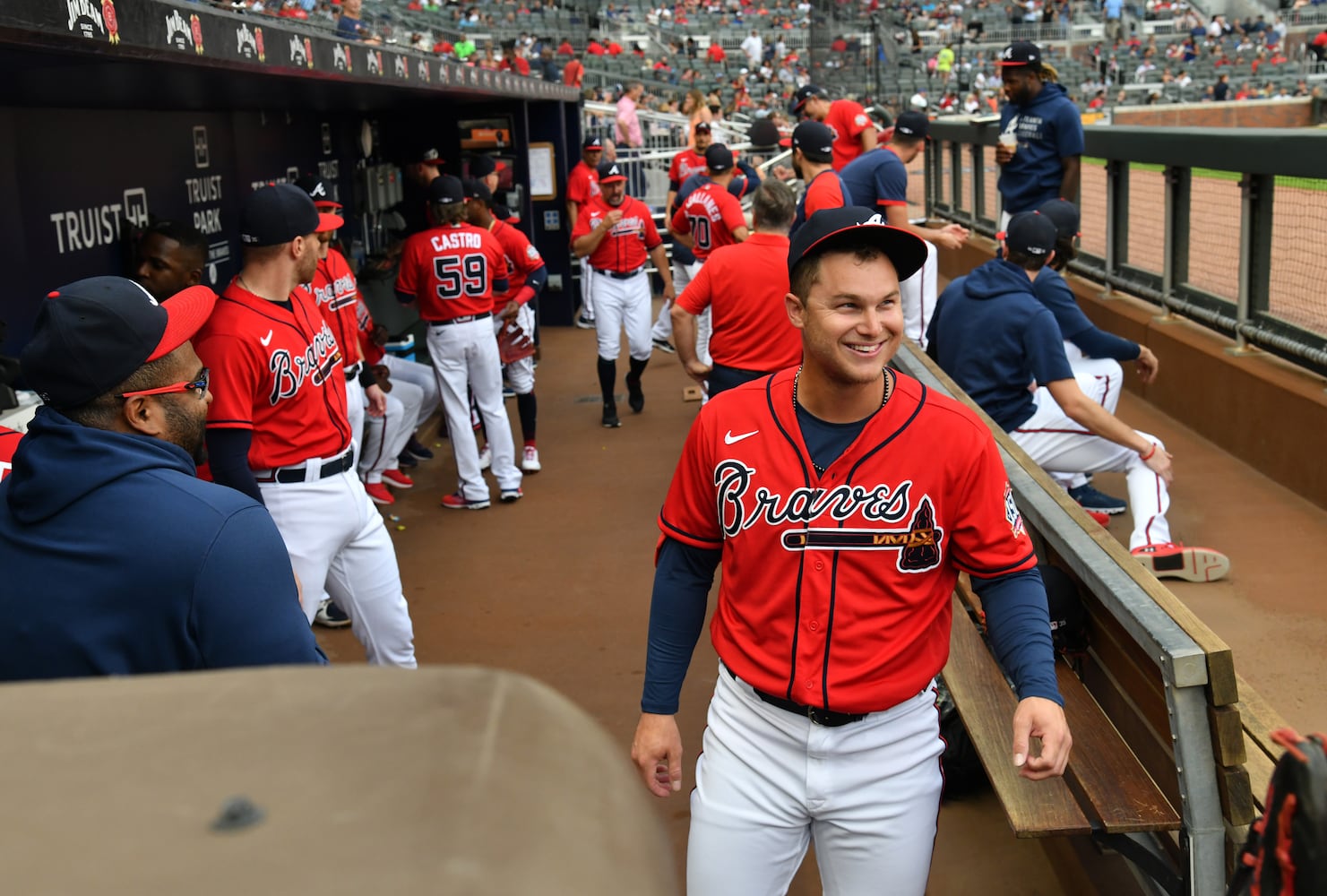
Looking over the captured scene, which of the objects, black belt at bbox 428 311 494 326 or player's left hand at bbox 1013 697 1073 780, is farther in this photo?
black belt at bbox 428 311 494 326

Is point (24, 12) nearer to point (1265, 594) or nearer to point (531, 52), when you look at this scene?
point (1265, 594)

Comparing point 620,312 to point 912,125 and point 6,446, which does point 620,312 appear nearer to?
point 912,125

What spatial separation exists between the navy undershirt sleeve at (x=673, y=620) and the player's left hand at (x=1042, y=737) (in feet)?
2.10

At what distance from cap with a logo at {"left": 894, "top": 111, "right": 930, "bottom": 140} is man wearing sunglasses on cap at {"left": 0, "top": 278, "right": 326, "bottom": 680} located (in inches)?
245

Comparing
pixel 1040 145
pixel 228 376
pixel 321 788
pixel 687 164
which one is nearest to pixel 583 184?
pixel 687 164

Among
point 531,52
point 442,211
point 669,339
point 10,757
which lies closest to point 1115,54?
point 531,52

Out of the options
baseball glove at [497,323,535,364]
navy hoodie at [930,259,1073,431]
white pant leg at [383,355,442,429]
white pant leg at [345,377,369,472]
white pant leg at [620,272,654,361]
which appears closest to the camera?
navy hoodie at [930,259,1073,431]

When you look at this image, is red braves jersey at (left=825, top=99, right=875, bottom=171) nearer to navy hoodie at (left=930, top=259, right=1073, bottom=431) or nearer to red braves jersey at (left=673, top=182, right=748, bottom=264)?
red braves jersey at (left=673, top=182, right=748, bottom=264)

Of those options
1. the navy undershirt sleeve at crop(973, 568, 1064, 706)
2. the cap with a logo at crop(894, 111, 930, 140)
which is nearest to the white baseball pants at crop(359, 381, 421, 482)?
the cap with a logo at crop(894, 111, 930, 140)

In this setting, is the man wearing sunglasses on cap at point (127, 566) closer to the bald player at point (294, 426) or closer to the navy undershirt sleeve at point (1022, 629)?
the navy undershirt sleeve at point (1022, 629)

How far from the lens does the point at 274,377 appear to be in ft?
12.7

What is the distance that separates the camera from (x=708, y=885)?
7.54ft

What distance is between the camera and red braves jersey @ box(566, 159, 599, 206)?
11859 millimetres

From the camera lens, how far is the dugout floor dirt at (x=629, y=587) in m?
3.89
